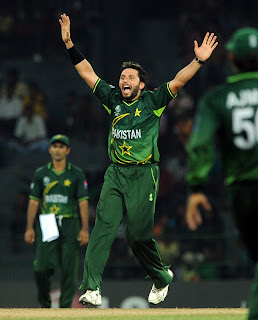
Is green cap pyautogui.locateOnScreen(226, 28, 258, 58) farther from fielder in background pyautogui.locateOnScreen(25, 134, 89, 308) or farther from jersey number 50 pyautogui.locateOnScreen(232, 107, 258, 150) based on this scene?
fielder in background pyautogui.locateOnScreen(25, 134, 89, 308)

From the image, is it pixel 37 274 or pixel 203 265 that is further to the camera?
pixel 203 265

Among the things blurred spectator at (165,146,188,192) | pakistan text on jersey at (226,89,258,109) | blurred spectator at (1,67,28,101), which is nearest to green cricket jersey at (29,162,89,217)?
blurred spectator at (165,146,188,192)

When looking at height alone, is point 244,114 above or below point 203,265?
above

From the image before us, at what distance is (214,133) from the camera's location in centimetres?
540

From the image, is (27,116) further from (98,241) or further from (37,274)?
(98,241)

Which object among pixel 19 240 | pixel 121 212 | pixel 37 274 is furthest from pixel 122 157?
pixel 19 240

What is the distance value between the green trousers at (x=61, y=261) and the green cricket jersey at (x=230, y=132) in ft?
19.4

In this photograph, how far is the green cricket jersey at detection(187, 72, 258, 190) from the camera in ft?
17.6

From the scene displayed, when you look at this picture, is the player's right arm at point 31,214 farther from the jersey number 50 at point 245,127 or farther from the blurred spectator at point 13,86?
the blurred spectator at point 13,86

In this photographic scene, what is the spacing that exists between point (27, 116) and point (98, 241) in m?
9.20

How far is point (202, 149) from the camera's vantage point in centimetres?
538

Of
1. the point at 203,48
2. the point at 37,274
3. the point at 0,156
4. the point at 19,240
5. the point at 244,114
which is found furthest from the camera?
the point at 0,156

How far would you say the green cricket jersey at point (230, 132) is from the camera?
5.36m

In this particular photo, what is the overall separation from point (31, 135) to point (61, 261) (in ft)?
21.4
